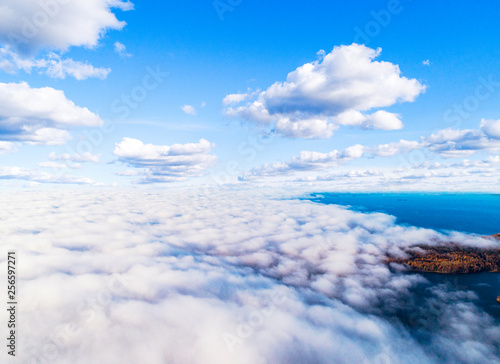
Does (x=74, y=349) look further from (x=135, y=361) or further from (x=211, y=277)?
(x=211, y=277)

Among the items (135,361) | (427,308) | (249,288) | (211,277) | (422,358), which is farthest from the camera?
(211,277)

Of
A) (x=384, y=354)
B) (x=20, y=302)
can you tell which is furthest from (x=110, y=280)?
(x=384, y=354)

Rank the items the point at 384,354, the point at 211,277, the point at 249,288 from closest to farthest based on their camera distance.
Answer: the point at 384,354
the point at 249,288
the point at 211,277

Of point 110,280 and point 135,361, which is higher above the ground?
point 110,280

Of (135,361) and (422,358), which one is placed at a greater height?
(422,358)

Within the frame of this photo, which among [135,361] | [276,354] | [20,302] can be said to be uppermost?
[276,354]

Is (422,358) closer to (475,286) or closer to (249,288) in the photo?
(249,288)

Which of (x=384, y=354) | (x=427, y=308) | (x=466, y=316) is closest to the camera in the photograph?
(x=384, y=354)

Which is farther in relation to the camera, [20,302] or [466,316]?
[20,302]

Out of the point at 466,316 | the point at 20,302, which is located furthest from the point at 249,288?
the point at 20,302
